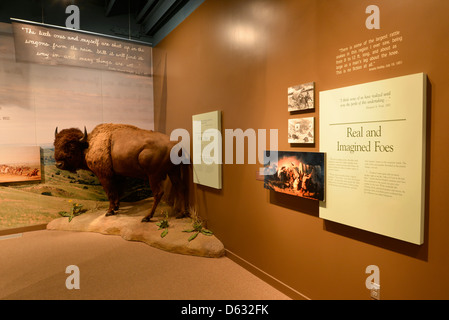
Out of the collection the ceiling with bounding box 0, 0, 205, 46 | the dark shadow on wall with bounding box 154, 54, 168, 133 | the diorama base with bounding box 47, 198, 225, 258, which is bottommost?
the diorama base with bounding box 47, 198, 225, 258

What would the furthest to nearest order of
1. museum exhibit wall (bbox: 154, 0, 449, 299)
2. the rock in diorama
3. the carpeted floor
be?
the rock in diorama → the carpeted floor → museum exhibit wall (bbox: 154, 0, 449, 299)

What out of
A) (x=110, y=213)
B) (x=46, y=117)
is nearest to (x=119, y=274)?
(x=110, y=213)

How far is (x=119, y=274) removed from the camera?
3.16 m

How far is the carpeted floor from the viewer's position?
9.02 ft

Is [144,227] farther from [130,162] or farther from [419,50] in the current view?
[419,50]

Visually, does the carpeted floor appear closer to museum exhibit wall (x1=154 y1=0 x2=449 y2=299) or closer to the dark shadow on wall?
museum exhibit wall (x1=154 y1=0 x2=449 y2=299)

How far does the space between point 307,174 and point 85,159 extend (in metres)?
4.01

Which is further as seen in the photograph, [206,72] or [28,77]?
[28,77]

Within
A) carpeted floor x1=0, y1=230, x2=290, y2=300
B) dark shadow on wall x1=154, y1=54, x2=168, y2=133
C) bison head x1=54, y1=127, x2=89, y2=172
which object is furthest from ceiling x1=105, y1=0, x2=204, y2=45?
carpeted floor x1=0, y1=230, x2=290, y2=300

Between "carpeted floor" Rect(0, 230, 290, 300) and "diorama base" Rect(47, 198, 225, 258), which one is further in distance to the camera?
"diorama base" Rect(47, 198, 225, 258)

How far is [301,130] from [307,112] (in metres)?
0.17

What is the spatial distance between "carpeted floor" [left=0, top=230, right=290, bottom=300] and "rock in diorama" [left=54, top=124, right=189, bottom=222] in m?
0.94

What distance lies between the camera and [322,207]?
229 centimetres
